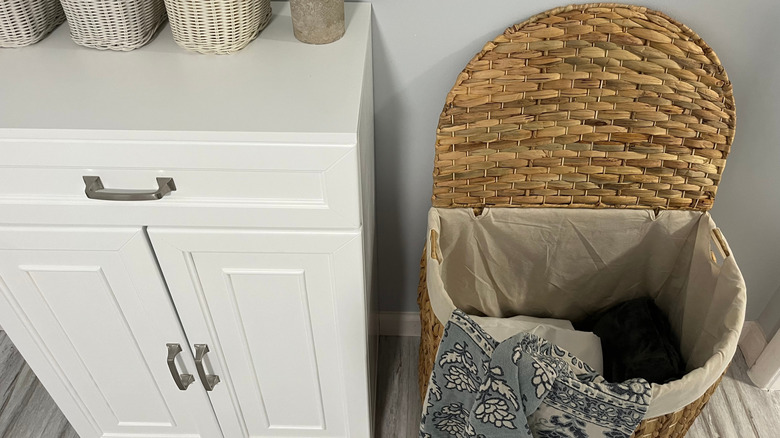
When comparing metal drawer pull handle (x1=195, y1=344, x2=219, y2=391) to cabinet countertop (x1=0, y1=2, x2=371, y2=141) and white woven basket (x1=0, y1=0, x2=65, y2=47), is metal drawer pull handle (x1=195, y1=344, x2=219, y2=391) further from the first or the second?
white woven basket (x1=0, y1=0, x2=65, y2=47)

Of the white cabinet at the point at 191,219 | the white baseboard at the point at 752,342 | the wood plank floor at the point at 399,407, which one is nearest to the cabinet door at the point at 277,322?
the white cabinet at the point at 191,219

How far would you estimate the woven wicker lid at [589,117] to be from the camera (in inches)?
41.4

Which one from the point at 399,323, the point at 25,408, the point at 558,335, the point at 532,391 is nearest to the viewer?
the point at 532,391

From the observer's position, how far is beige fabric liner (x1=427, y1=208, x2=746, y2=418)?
1.13 m

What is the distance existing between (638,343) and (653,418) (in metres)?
→ 0.35

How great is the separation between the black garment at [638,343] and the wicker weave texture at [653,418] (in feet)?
0.37

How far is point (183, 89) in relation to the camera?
868mm

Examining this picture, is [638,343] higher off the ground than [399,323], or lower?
higher

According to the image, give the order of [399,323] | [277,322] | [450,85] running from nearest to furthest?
[277,322]
[450,85]
[399,323]

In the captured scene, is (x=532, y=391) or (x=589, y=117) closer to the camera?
(x=532, y=391)

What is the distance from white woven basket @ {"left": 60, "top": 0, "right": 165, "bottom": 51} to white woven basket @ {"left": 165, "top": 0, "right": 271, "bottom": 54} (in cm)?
6

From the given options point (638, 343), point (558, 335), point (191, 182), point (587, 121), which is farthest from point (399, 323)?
point (191, 182)

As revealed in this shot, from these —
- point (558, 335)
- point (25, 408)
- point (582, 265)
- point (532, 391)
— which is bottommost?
point (25, 408)

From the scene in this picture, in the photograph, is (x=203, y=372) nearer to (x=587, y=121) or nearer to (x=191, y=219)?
(x=191, y=219)
